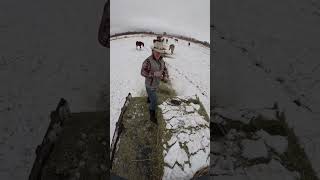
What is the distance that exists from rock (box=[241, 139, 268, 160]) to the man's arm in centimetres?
70

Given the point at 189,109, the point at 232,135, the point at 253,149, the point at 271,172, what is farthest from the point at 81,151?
the point at 271,172

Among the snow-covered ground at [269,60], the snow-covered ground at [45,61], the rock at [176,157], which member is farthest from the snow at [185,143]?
the snow-covered ground at [45,61]

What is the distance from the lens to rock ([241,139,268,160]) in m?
2.71

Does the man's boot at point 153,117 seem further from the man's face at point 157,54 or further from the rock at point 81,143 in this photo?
the rock at point 81,143

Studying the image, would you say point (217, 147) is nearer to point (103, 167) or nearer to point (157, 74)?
point (157, 74)

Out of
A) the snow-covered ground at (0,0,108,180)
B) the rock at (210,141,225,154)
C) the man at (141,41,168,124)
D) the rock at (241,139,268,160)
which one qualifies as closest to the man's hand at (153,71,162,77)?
the man at (141,41,168,124)

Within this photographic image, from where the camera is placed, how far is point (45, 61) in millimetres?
2758

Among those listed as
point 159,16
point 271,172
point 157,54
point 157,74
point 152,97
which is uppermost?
point 159,16

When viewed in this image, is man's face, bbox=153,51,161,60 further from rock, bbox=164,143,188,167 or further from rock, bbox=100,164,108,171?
rock, bbox=100,164,108,171

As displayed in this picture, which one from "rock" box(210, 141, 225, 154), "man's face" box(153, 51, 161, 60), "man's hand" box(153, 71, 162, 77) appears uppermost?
"man's face" box(153, 51, 161, 60)

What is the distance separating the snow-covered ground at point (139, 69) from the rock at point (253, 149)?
1.12ft

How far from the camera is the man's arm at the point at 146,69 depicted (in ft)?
8.60

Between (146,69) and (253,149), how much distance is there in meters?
0.80

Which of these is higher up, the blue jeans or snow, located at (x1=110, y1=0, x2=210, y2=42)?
snow, located at (x1=110, y1=0, x2=210, y2=42)
